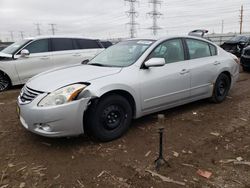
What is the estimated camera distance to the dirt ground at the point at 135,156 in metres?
2.73

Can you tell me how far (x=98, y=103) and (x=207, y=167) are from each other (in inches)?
61.4

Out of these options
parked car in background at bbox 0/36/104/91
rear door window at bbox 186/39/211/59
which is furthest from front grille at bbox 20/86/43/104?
parked car in background at bbox 0/36/104/91

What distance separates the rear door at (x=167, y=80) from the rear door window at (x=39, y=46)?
4.82 metres

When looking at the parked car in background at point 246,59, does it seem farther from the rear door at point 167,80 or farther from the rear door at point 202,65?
the rear door at point 167,80

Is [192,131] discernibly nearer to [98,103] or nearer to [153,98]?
[153,98]

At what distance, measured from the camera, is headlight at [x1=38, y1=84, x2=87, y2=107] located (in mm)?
3182

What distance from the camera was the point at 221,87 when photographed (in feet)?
17.8

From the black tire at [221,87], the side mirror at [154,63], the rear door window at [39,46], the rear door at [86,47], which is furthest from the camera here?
the rear door at [86,47]

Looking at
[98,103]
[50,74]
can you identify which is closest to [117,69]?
[98,103]

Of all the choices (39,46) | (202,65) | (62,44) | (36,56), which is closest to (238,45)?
(62,44)

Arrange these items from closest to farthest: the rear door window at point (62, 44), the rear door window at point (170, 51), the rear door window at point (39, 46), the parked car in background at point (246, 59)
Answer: the rear door window at point (170, 51) → the rear door window at point (39, 46) → the rear door window at point (62, 44) → the parked car in background at point (246, 59)

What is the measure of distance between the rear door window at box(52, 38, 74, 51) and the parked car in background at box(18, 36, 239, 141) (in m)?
3.87

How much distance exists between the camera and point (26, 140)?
3.72 meters

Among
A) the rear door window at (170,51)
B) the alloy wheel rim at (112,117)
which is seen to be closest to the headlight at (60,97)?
the alloy wheel rim at (112,117)
